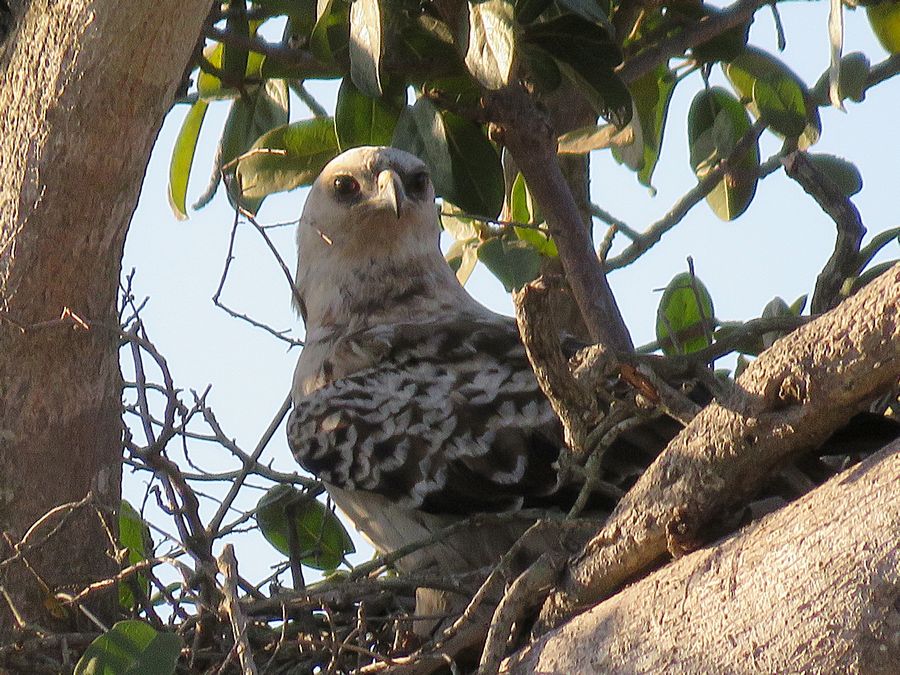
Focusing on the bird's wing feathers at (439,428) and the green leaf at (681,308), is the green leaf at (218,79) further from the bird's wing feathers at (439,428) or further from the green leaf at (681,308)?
the green leaf at (681,308)

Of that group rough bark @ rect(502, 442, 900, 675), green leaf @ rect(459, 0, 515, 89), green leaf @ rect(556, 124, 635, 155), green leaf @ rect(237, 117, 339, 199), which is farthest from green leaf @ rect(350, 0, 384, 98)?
rough bark @ rect(502, 442, 900, 675)

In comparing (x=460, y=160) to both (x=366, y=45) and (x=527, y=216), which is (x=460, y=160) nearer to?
(x=527, y=216)

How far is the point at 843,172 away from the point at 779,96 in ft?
1.07

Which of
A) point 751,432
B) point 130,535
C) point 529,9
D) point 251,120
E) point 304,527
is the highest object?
point 251,120

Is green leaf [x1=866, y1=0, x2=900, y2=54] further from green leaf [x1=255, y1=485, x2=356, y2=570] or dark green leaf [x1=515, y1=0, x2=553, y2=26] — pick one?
green leaf [x1=255, y1=485, x2=356, y2=570]

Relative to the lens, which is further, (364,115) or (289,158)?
(289,158)

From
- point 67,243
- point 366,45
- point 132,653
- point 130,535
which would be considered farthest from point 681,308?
point 132,653

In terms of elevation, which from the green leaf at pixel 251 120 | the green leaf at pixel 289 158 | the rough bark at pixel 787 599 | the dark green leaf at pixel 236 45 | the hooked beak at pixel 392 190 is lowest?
the rough bark at pixel 787 599

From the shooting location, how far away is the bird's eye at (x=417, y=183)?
16.7 feet

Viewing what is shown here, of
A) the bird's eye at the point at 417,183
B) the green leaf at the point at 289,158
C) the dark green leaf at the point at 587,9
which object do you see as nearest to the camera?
the dark green leaf at the point at 587,9

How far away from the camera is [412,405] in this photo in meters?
4.10

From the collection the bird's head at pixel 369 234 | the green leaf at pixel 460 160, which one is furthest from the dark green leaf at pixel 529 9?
the bird's head at pixel 369 234

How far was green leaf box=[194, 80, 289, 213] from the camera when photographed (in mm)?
4594

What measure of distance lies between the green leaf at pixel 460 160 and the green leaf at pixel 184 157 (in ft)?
2.55
